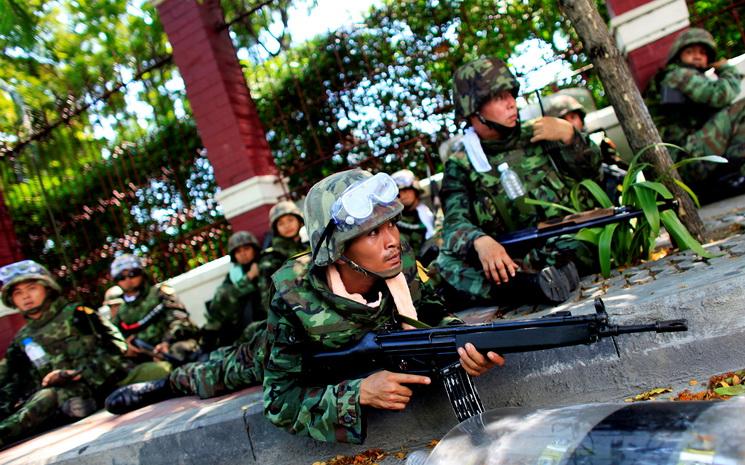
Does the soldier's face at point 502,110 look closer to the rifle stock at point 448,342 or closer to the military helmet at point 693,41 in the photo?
the rifle stock at point 448,342

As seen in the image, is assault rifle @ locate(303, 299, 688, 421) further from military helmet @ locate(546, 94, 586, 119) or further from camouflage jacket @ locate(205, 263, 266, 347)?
military helmet @ locate(546, 94, 586, 119)

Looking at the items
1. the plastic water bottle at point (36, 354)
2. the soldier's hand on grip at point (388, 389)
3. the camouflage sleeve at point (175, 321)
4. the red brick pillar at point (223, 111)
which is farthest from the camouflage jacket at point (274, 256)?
the soldier's hand on grip at point (388, 389)

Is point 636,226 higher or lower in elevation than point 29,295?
lower

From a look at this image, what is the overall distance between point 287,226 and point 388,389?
3.74 metres

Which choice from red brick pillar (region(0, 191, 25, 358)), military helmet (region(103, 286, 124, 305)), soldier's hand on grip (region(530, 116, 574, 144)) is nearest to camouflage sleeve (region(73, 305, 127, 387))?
military helmet (region(103, 286, 124, 305))

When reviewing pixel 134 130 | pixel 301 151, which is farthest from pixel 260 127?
pixel 134 130

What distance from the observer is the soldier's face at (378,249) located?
2402mm

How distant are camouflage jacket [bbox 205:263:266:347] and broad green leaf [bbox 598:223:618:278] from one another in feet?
11.3

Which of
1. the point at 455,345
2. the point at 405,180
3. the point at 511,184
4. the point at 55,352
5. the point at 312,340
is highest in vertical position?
the point at 405,180

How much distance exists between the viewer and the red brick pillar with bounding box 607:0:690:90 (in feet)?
17.3

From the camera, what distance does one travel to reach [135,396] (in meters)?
4.48

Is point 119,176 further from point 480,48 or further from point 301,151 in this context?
point 480,48

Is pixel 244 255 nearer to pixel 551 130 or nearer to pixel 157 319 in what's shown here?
pixel 157 319

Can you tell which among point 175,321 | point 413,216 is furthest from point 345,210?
point 175,321
